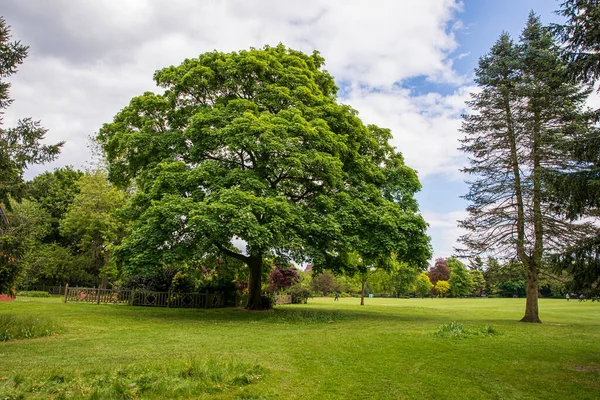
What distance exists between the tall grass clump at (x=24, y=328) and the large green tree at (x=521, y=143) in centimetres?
1941

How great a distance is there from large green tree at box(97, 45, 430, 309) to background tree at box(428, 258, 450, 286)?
7743 cm

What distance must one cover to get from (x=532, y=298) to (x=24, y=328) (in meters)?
21.5

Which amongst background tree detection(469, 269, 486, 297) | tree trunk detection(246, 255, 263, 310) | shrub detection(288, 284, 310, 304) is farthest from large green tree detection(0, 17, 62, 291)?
background tree detection(469, 269, 486, 297)

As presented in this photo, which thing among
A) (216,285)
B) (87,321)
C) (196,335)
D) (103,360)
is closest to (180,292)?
(216,285)

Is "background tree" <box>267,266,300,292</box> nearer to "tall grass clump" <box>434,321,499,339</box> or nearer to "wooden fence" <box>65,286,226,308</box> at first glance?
"wooden fence" <box>65,286,226,308</box>

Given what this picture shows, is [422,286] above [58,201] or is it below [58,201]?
below

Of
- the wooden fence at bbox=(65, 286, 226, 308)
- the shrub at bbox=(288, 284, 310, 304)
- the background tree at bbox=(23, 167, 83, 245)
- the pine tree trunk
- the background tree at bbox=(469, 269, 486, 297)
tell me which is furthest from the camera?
the background tree at bbox=(469, 269, 486, 297)

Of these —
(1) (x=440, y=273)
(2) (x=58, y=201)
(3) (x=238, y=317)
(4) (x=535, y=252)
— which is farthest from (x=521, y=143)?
(1) (x=440, y=273)

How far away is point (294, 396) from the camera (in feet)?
19.1

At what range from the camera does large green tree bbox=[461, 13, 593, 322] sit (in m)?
18.9

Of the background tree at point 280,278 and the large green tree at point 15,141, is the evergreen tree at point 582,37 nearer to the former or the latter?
the large green tree at point 15,141

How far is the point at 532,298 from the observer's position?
19016 millimetres

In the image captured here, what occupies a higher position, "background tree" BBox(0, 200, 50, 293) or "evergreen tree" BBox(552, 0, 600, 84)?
"evergreen tree" BBox(552, 0, 600, 84)

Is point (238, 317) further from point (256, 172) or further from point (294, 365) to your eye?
point (294, 365)
